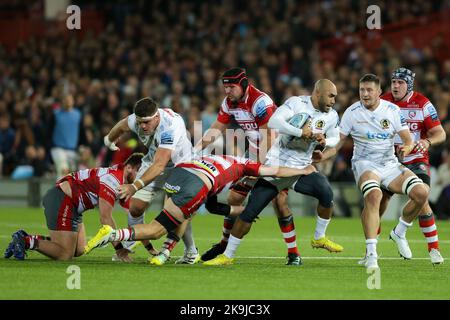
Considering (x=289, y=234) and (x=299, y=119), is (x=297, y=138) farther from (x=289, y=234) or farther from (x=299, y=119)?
(x=289, y=234)

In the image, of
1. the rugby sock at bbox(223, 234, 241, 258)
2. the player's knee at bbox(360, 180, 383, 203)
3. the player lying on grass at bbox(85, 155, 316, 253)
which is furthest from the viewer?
the rugby sock at bbox(223, 234, 241, 258)

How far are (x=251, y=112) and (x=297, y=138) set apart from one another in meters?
1.24

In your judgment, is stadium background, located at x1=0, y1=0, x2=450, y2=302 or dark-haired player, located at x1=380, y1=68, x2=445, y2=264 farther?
stadium background, located at x1=0, y1=0, x2=450, y2=302

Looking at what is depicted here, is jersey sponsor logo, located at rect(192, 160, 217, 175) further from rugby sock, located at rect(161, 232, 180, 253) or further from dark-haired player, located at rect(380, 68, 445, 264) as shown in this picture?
dark-haired player, located at rect(380, 68, 445, 264)

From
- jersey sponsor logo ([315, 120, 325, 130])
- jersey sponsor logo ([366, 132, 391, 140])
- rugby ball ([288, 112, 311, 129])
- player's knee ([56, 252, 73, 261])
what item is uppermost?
rugby ball ([288, 112, 311, 129])

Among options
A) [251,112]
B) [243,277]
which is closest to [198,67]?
[251,112]

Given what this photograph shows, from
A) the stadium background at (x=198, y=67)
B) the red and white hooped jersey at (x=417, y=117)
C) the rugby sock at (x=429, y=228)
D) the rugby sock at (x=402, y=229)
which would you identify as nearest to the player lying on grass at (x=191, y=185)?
the stadium background at (x=198, y=67)

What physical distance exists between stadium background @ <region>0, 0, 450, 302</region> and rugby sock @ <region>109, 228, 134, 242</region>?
1679mm

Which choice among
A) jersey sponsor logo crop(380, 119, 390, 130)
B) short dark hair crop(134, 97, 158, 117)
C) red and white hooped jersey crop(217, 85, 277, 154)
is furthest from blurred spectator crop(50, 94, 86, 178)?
jersey sponsor logo crop(380, 119, 390, 130)

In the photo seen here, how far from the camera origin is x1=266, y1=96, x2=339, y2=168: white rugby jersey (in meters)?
11.9

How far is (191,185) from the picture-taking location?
11266 millimetres

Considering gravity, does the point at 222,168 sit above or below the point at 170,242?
above

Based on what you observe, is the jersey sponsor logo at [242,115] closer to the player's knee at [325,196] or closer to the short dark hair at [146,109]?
the player's knee at [325,196]

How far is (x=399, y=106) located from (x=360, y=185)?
5.91 feet
